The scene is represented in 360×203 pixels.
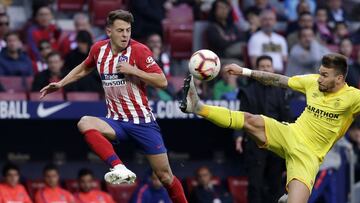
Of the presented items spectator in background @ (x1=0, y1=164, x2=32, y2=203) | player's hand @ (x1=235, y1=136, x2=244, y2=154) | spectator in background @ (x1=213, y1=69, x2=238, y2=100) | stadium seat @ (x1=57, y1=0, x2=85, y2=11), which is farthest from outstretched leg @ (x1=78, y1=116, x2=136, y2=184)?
stadium seat @ (x1=57, y1=0, x2=85, y2=11)

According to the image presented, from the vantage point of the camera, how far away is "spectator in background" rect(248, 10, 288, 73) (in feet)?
56.5

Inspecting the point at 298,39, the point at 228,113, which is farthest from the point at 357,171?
the point at 228,113

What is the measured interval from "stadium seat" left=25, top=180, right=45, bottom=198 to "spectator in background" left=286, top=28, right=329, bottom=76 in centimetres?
Answer: 392

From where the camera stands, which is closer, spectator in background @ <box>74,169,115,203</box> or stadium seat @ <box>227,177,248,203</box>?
spectator in background @ <box>74,169,115,203</box>

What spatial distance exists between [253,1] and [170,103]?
4.19 meters

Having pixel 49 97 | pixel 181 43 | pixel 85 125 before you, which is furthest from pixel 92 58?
pixel 181 43

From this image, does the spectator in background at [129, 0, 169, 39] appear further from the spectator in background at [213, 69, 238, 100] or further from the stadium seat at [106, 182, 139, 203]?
the stadium seat at [106, 182, 139, 203]

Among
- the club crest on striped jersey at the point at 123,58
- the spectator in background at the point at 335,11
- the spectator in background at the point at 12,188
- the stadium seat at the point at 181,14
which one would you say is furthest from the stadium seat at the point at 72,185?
the spectator in background at the point at 335,11

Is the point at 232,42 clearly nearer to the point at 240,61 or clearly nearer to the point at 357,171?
the point at 240,61

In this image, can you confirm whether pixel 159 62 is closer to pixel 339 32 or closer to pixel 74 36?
pixel 74 36

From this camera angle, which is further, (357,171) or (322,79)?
(357,171)

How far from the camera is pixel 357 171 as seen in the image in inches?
657

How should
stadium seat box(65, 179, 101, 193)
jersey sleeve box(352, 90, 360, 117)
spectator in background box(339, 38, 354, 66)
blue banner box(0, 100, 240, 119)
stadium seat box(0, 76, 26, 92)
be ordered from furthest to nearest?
1. spectator in background box(339, 38, 354, 66)
2. stadium seat box(65, 179, 101, 193)
3. stadium seat box(0, 76, 26, 92)
4. blue banner box(0, 100, 240, 119)
5. jersey sleeve box(352, 90, 360, 117)

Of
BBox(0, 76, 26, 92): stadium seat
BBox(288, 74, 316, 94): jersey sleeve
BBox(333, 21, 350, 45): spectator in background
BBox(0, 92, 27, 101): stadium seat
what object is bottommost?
BBox(0, 92, 27, 101): stadium seat
